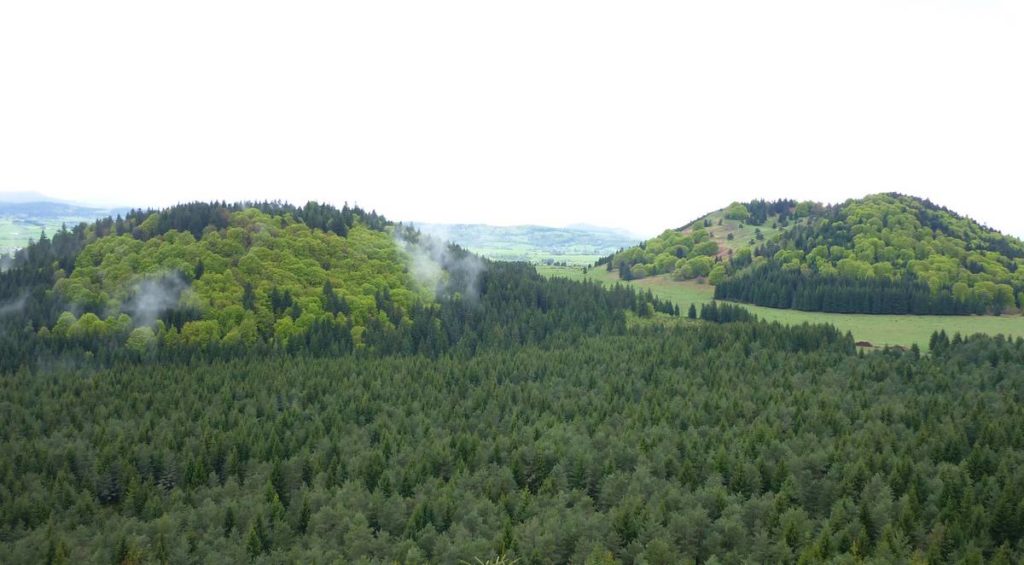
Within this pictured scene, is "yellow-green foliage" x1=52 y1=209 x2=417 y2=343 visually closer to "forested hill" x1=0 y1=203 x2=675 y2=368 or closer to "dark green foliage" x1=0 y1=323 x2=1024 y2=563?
"forested hill" x1=0 y1=203 x2=675 y2=368

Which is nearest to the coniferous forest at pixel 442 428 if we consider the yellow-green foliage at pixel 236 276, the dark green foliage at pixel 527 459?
the dark green foliage at pixel 527 459

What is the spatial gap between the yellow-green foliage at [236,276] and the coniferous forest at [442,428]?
0.71m

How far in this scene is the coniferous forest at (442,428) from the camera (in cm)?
5788

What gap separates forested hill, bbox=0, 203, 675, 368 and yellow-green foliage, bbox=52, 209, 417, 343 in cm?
35

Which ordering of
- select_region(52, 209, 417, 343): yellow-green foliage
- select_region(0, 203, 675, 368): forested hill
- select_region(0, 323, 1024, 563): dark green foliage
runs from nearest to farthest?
select_region(0, 323, 1024, 563): dark green foliage < select_region(0, 203, 675, 368): forested hill < select_region(52, 209, 417, 343): yellow-green foliage

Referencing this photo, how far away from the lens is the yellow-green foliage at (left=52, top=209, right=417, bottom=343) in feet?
521

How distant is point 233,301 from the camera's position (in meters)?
166

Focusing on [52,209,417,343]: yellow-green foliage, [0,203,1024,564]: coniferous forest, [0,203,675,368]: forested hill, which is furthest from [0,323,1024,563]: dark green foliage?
[52,209,417,343]: yellow-green foliage

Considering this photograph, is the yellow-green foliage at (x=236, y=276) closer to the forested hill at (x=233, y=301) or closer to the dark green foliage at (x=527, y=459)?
the forested hill at (x=233, y=301)

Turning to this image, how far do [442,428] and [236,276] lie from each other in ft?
331

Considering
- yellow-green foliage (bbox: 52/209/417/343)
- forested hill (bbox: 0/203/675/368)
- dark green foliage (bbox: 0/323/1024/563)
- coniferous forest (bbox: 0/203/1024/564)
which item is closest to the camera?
dark green foliage (bbox: 0/323/1024/563)

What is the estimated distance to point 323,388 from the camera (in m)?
120

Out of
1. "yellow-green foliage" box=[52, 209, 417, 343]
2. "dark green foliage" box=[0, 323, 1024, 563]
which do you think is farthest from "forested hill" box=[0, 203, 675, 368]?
"dark green foliage" box=[0, 323, 1024, 563]

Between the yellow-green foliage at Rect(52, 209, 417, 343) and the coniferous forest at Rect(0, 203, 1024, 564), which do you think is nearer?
→ the coniferous forest at Rect(0, 203, 1024, 564)
